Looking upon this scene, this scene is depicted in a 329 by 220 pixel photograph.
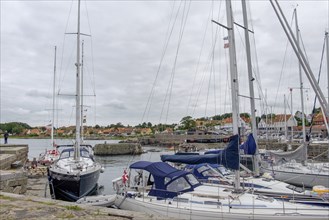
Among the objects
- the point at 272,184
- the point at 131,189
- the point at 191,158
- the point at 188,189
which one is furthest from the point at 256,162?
the point at 131,189

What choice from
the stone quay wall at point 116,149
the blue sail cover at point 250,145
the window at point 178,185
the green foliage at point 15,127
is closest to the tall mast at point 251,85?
the blue sail cover at point 250,145

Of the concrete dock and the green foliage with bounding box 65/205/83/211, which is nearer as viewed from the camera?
the concrete dock

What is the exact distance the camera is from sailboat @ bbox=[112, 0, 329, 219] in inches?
345

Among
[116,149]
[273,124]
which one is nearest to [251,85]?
[116,149]

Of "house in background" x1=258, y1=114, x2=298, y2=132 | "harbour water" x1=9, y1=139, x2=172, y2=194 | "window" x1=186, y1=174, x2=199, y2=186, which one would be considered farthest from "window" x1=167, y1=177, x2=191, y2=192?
"house in background" x1=258, y1=114, x2=298, y2=132

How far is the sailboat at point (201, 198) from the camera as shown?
877cm

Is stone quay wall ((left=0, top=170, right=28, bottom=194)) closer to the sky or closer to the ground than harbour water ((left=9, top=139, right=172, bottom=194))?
closer to the sky

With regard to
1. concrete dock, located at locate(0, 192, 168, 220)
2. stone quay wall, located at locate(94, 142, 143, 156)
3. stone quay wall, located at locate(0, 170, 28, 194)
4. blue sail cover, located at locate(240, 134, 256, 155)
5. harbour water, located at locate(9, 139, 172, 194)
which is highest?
blue sail cover, located at locate(240, 134, 256, 155)

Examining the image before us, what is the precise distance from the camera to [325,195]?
10.1m

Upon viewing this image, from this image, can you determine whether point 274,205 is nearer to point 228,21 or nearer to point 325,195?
point 325,195

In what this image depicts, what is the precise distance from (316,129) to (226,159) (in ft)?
241

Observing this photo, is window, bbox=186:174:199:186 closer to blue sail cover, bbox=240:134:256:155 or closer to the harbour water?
blue sail cover, bbox=240:134:256:155

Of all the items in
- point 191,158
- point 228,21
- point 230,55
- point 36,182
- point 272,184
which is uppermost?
point 228,21

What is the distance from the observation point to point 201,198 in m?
10.1
